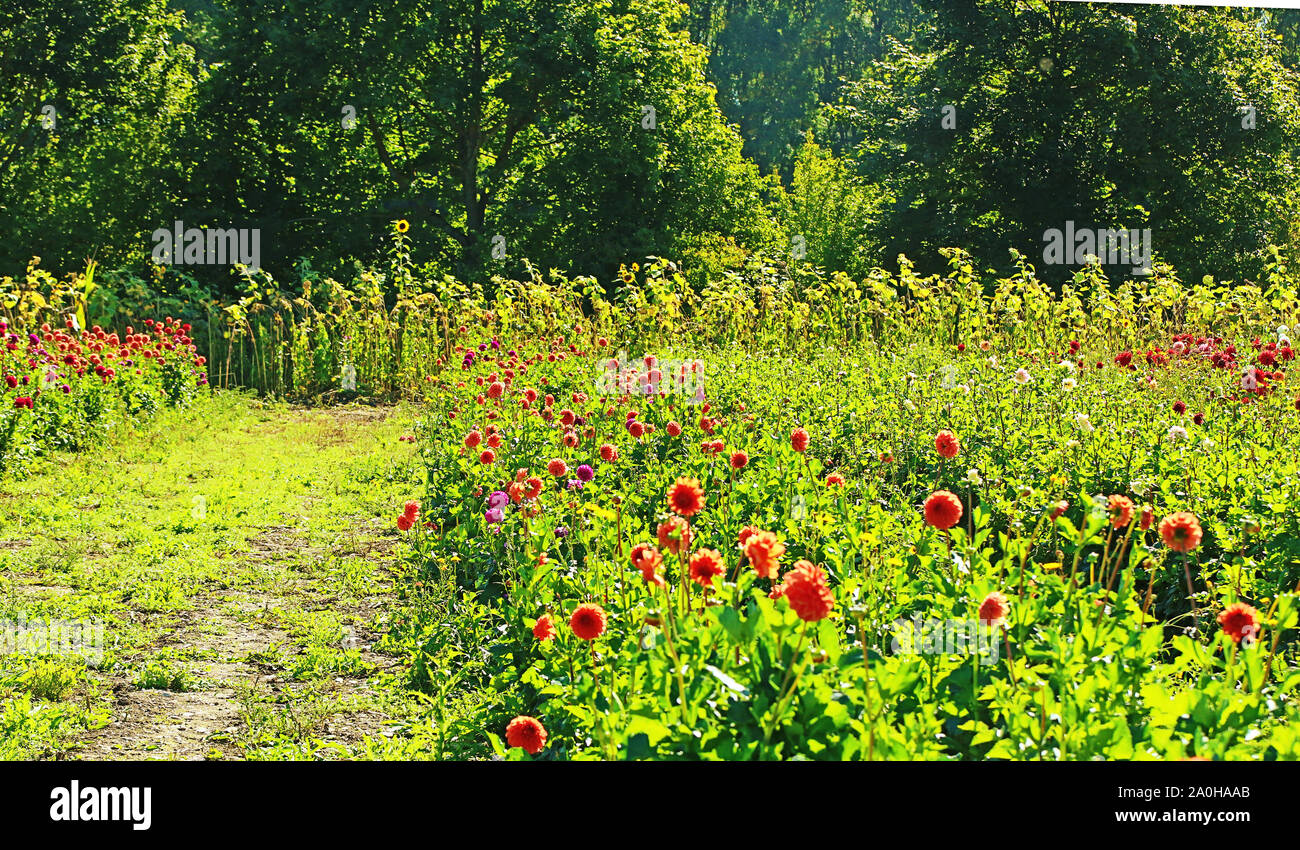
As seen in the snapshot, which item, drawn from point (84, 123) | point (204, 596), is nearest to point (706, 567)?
point (204, 596)

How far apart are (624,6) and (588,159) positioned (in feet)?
12.1

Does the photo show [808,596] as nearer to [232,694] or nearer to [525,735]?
[525,735]

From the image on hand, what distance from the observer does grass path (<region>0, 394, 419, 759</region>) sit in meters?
3.38

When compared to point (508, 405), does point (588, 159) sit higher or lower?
higher

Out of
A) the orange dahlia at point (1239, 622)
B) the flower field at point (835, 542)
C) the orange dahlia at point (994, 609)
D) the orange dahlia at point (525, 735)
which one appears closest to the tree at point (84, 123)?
the flower field at point (835, 542)

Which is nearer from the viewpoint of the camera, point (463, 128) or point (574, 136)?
point (574, 136)

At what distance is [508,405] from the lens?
6742 mm

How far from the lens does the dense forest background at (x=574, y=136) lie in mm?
19516

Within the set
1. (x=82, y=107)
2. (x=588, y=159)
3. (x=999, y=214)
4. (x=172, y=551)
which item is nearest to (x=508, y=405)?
(x=172, y=551)

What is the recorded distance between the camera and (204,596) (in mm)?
4789

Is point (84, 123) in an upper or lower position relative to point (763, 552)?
upper

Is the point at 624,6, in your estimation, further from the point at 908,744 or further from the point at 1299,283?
the point at 908,744

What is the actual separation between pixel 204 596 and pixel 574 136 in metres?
17.2

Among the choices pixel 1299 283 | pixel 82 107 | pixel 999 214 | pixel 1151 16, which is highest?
pixel 1151 16
